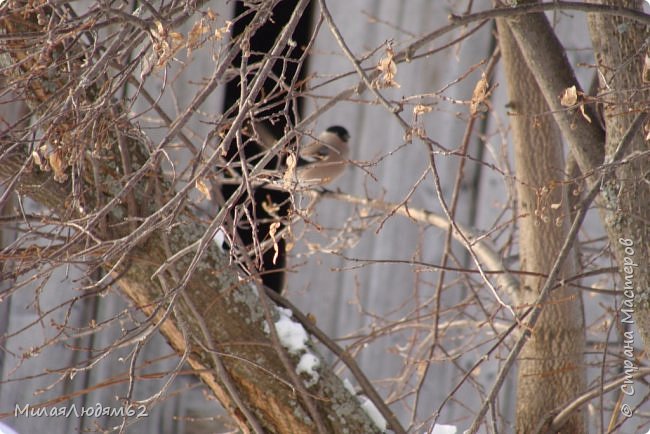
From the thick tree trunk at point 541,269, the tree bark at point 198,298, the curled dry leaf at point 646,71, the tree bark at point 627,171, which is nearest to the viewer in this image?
the curled dry leaf at point 646,71

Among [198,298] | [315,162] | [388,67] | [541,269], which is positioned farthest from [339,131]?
[388,67]

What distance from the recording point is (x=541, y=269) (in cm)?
→ 263

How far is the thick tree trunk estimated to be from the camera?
2.55 m

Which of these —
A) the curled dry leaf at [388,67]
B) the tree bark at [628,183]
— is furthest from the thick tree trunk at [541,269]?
the curled dry leaf at [388,67]

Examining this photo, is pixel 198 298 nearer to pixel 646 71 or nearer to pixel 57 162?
pixel 57 162

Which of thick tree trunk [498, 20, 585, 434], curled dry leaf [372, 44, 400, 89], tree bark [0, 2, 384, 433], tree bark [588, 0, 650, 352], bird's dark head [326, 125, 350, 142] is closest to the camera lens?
curled dry leaf [372, 44, 400, 89]

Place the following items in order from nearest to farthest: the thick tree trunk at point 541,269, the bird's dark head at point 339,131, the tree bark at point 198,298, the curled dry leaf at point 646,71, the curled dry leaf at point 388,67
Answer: the curled dry leaf at point 388,67, the curled dry leaf at point 646,71, the tree bark at point 198,298, the thick tree trunk at point 541,269, the bird's dark head at point 339,131

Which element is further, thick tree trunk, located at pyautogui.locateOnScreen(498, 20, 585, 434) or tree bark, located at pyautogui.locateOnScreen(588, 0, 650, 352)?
thick tree trunk, located at pyautogui.locateOnScreen(498, 20, 585, 434)

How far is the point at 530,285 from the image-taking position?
266 centimetres

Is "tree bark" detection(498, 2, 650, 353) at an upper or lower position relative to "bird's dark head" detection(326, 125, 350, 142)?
lower

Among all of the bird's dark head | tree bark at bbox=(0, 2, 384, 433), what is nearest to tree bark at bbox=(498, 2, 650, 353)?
tree bark at bbox=(0, 2, 384, 433)

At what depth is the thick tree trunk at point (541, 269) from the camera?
255cm

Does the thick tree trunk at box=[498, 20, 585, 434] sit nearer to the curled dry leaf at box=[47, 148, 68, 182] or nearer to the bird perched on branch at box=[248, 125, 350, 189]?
the bird perched on branch at box=[248, 125, 350, 189]

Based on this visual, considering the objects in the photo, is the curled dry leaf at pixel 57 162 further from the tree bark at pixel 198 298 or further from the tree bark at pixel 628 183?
the tree bark at pixel 628 183
